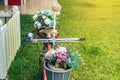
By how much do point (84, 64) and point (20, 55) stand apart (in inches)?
38.1

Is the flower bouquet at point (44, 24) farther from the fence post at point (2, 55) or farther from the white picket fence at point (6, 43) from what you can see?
the fence post at point (2, 55)

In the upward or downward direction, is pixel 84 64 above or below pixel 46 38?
below

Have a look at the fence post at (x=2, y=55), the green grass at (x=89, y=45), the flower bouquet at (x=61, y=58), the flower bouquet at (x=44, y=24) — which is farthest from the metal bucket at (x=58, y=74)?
the flower bouquet at (x=44, y=24)

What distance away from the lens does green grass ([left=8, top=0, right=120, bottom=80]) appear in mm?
4074

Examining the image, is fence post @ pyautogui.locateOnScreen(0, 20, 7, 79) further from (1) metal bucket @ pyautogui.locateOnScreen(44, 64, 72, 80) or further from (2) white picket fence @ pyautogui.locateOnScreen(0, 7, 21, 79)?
(1) metal bucket @ pyautogui.locateOnScreen(44, 64, 72, 80)

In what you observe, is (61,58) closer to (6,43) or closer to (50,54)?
(50,54)

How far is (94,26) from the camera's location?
7156 millimetres

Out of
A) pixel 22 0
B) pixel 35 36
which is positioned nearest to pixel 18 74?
pixel 35 36

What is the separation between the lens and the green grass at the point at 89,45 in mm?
4074

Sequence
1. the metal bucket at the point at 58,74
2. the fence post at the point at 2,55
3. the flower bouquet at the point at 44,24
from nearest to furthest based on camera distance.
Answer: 1. the metal bucket at the point at 58,74
2. the fence post at the point at 2,55
3. the flower bouquet at the point at 44,24

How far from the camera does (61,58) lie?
10.1 feet

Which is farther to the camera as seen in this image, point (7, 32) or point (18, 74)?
point (18, 74)

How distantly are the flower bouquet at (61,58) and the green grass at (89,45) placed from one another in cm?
78

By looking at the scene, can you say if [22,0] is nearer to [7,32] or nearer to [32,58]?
[32,58]
